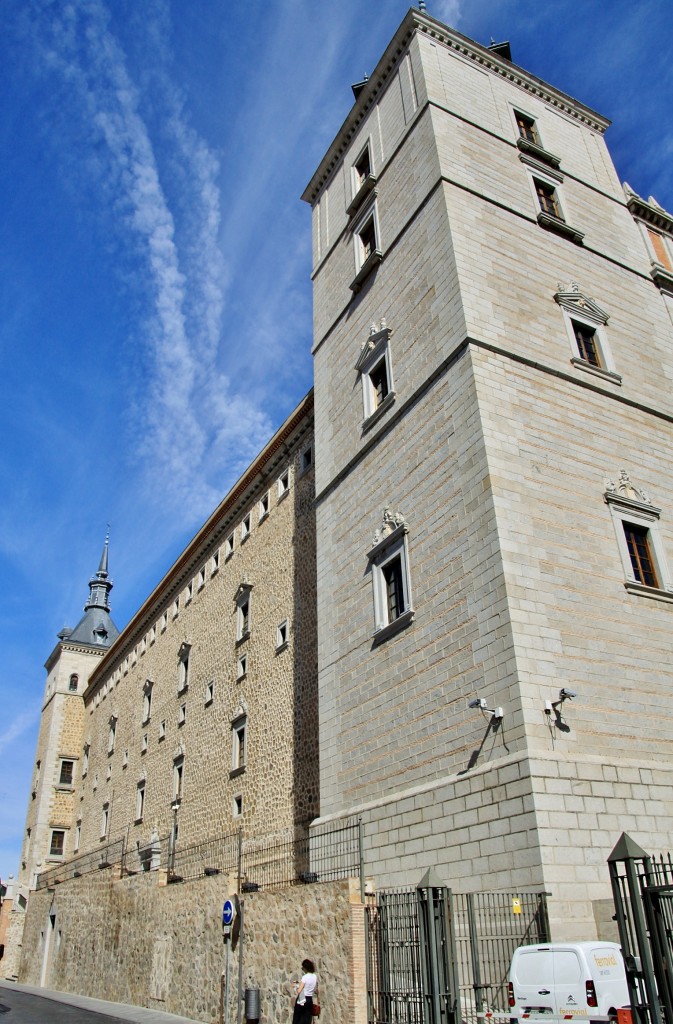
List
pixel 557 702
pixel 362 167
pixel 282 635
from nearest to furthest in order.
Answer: pixel 557 702 < pixel 362 167 < pixel 282 635

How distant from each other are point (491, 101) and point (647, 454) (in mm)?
→ 10219

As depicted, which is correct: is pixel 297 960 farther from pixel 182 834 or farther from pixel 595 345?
pixel 182 834

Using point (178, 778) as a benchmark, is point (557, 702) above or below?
below

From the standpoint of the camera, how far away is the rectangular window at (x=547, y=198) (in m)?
18.9

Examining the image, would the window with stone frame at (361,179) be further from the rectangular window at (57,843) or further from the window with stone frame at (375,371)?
the rectangular window at (57,843)

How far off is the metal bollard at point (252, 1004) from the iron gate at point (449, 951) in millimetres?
3071

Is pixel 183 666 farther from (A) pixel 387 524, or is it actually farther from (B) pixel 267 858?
(A) pixel 387 524

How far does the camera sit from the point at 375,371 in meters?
18.0

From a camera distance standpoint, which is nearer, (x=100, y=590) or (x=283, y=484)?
(x=283, y=484)

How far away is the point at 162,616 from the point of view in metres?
35.8

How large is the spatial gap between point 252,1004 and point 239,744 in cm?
1047

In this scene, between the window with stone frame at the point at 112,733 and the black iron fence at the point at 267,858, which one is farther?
the window with stone frame at the point at 112,733

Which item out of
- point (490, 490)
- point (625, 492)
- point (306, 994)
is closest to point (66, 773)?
point (306, 994)

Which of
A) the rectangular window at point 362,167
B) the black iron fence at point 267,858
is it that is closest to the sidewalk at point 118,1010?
the black iron fence at point 267,858
